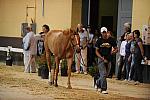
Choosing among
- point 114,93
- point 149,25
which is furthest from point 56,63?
point 149,25

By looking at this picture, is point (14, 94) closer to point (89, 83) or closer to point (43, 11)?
point (89, 83)

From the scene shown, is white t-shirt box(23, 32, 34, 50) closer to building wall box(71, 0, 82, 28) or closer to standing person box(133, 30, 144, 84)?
building wall box(71, 0, 82, 28)

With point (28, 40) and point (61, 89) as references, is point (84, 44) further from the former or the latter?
point (61, 89)

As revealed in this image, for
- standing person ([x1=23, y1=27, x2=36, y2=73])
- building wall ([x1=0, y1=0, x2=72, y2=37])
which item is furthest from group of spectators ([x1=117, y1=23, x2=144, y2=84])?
building wall ([x1=0, y1=0, x2=72, y2=37])

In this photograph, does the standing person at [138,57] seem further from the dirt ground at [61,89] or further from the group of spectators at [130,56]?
the dirt ground at [61,89]

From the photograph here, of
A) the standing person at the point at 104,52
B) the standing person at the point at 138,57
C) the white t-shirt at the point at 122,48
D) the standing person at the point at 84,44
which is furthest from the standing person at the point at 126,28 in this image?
the standing person at the point at 104,52

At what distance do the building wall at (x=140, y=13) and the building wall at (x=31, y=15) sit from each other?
8.63ft

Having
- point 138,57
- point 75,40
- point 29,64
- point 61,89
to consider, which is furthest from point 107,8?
point 61,89

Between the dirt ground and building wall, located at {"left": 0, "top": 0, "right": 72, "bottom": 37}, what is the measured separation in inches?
103

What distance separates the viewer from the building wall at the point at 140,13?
36.9 feet

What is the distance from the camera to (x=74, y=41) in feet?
31.4

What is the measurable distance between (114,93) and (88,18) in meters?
5.11

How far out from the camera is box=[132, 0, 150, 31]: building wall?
1124cm

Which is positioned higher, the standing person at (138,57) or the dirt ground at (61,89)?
the standing person at (138,57)
